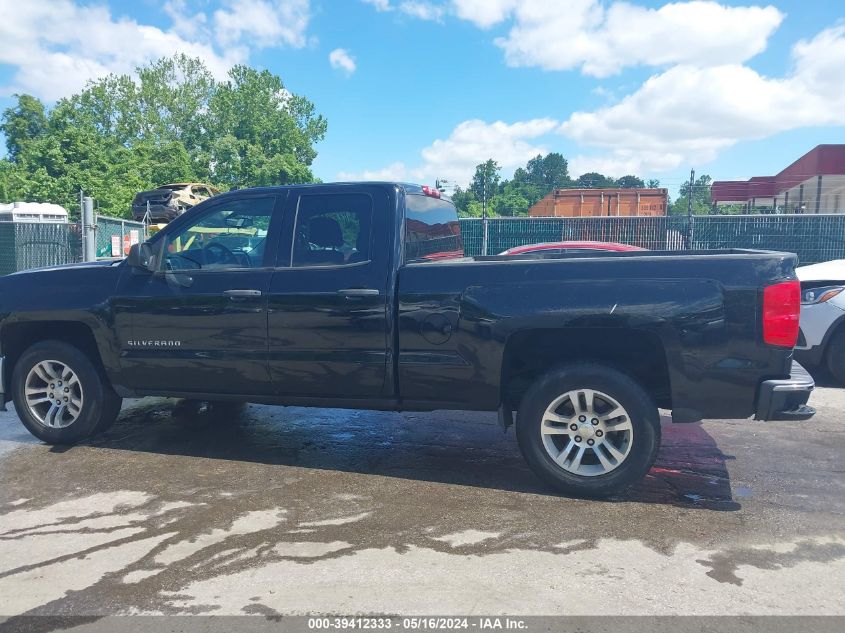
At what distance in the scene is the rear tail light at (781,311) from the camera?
394 centimetres

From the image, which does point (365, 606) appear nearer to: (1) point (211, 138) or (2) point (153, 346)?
(2) point (153, 346)

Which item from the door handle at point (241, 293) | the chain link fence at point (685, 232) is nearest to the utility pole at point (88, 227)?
the chain link fence at point (685, 232)

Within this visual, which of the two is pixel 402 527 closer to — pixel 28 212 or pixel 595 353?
pixel 595 353

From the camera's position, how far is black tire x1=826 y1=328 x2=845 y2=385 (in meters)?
7.51

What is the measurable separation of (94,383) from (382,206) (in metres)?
2.68

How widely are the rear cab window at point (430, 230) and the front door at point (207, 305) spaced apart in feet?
3.19

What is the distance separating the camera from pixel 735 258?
4.01m

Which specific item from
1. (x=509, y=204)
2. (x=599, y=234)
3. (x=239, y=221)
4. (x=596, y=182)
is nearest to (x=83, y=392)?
(x=239, y=221)

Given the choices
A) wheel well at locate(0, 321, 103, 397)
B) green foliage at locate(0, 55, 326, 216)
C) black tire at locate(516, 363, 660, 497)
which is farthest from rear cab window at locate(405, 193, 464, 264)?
green foliage at locate(0, 55, 326, 216)

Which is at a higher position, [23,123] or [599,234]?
[23,123]

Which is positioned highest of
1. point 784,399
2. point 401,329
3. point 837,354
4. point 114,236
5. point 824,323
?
point 114,236

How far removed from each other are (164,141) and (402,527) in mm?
51285

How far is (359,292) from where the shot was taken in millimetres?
4602

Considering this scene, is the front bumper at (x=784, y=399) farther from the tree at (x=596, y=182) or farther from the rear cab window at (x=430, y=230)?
the tree at (x=596, y=182)
